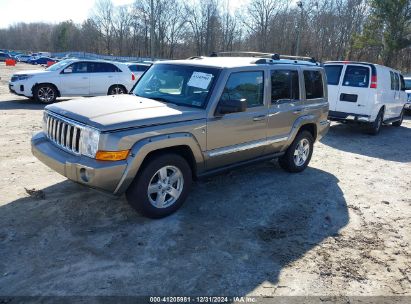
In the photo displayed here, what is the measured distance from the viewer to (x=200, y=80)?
4770mm

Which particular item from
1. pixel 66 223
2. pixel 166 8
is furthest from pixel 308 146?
pixel 166 8

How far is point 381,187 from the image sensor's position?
6.20m

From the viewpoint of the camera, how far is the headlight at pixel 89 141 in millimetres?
3736

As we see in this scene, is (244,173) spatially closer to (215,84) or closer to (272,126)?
(272,126)

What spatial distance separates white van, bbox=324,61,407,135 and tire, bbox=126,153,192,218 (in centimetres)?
732

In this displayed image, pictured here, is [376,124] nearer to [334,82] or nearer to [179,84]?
[334,82]

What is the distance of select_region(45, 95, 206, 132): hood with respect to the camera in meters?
3.82

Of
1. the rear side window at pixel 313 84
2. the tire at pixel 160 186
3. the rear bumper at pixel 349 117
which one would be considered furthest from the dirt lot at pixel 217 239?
the rear bumper at pixel 349 117

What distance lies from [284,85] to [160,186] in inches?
107

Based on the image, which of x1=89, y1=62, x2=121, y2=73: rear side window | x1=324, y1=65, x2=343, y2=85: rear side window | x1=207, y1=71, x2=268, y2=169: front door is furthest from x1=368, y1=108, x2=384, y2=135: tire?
x1=89, y1=62, x2=121, y2=73: rear side window

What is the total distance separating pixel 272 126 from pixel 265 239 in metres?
2.03

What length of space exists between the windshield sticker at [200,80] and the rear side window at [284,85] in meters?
1.21

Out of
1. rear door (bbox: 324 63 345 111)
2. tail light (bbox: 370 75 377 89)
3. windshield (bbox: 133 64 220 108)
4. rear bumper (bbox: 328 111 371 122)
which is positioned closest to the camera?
windshield (bbox: 133 64 220 108)

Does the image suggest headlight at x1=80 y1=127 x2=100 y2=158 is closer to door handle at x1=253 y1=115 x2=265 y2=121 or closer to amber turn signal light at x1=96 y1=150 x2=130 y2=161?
amber turn signal light at x1=96 y1=150 x2=130 y2=161
